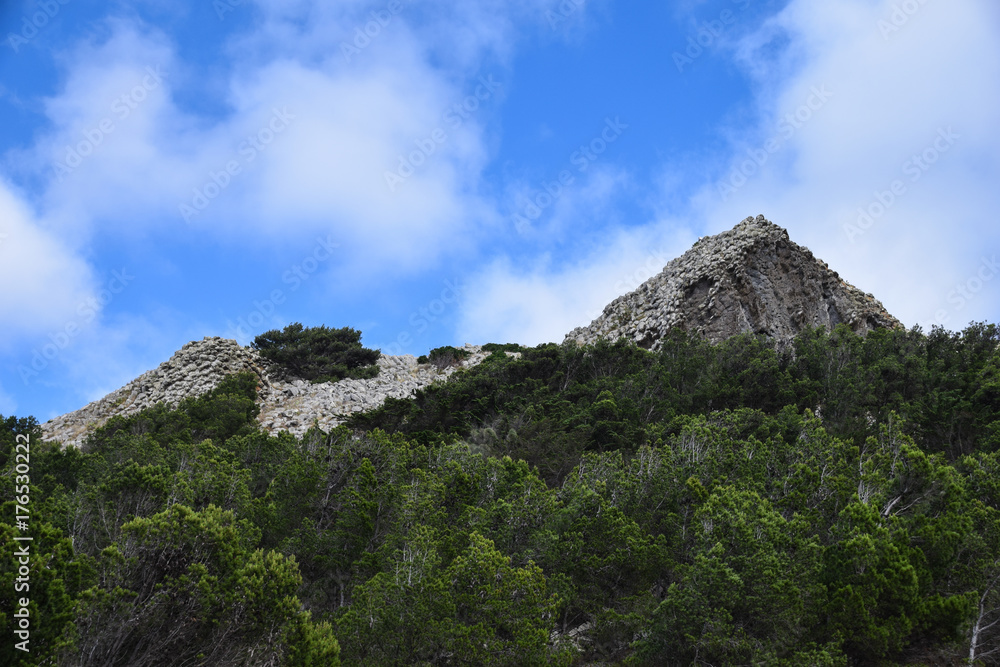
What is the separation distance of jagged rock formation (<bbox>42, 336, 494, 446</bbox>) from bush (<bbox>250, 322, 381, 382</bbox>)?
56.6 inches

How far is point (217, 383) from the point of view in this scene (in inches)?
1564

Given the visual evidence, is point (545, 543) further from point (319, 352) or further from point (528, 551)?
point (319, 352)

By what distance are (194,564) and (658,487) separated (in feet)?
37.7

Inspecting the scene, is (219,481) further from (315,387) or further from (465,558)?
(315,387)

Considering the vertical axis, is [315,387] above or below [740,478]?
above

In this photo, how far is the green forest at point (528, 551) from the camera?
990 cm

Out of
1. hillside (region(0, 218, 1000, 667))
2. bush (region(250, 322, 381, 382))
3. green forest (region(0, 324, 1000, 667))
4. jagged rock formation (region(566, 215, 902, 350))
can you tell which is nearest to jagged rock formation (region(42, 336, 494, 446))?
bush (region(250, 322, 381, 382))

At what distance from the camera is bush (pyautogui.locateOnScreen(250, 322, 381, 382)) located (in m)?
47.2

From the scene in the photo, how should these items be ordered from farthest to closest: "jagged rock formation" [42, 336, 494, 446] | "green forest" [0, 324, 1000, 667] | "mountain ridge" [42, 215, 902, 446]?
"mountain ridge" [42, 215, 902, 446] → "jagged rock formation" [42, 336, 494, 446] → "green forest" [0, 324, 1000, 667]

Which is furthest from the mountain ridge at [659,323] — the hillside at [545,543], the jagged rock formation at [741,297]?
the hillside at [545,543]

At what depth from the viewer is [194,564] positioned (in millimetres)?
9906

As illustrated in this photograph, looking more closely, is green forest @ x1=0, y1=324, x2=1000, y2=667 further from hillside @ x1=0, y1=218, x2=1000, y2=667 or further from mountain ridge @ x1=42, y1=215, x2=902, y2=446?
mountain ridge @ x1=42, y1=215, x2=902, y2=446

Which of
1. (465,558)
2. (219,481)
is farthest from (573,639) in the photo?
(219,481)

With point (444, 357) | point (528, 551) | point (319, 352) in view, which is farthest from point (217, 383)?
point (528, 551)
